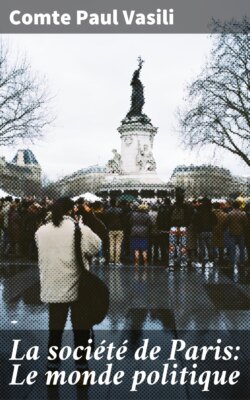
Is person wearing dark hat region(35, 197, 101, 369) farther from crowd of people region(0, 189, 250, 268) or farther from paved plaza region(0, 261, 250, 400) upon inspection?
crowd of people region(0, 189, 250, 268)

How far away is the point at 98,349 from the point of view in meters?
8.58

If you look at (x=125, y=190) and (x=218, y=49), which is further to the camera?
(x=125, y=190)

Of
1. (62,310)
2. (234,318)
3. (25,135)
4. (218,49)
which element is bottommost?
(234,318)

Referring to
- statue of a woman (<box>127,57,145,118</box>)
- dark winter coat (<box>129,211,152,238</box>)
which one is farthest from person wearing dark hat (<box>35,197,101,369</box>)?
statue of a woman (<box>127,57,145,118</box>)

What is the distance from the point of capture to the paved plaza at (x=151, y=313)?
22.6 feet

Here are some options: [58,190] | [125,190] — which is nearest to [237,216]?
[125,190]

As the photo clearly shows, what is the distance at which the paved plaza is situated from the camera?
6.88 m

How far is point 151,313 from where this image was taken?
11375 millimetres

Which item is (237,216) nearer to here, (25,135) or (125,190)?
(25,135)

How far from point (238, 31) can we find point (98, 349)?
28489 mm

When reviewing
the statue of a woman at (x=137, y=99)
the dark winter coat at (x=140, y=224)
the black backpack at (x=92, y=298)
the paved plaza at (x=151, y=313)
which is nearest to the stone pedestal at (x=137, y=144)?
the statue of a woman at (x=137, y=99)

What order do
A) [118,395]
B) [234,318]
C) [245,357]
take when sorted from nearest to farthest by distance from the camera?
1. [118,395]
2. [245,357]
3. [234,318]

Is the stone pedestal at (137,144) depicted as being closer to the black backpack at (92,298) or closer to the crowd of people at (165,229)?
the crowd of people at (165,229)

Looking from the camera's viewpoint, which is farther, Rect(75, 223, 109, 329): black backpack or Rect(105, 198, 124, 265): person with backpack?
Rect(105, 198, 124, 265): person with backpack
